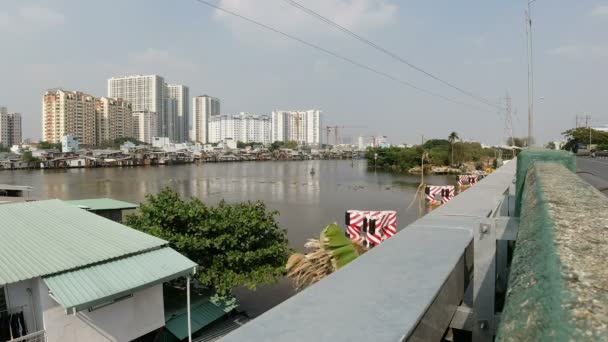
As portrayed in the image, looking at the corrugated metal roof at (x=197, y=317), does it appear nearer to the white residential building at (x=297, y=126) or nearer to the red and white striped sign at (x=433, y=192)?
the red and white striped sign at (x=433, y=192)

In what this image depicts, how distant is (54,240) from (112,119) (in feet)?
300

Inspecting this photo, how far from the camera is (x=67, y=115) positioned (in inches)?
2960

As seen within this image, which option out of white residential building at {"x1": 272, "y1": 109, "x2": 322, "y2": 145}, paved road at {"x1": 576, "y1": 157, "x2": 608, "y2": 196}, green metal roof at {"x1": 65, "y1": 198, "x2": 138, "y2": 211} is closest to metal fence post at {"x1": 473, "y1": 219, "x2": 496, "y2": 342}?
paved road at {"x1": 576, "y1": 157, "x2": 608, "y2": 196}

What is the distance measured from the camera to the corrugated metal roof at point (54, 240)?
482 cm

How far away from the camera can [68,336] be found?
496 cm

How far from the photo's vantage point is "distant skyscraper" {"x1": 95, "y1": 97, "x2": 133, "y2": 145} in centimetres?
8362

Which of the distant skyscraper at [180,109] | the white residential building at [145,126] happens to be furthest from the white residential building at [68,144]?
the distant skyscraper at [180,109]

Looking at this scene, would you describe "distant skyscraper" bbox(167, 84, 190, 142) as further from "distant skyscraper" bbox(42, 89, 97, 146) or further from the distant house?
the distant house

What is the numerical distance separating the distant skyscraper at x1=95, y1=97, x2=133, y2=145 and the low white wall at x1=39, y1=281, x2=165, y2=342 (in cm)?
8711

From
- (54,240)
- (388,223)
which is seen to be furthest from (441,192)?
(54,240)

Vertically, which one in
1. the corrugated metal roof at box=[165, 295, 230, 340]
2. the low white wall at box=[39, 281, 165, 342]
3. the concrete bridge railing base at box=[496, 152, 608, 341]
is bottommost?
the corrugated metal roof at box=[165, 295, 230, 340]

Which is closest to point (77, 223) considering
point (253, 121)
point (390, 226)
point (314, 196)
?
point (390, 226)

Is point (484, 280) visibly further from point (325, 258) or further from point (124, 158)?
point (124, 158)

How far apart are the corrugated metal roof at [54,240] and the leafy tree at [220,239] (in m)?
1.06
